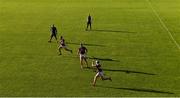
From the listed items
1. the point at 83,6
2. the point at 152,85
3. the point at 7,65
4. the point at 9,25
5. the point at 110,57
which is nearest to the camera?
the point at 152,85

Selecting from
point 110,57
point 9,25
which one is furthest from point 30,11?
point 110,57

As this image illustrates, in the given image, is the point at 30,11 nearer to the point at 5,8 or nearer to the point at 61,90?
the point at 5,8

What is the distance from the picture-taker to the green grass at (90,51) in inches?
1166

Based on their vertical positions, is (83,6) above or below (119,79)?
above

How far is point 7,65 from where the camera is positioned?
34.7 meters

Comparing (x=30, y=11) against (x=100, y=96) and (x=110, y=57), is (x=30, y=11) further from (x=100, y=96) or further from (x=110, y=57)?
(x=100, y=96)

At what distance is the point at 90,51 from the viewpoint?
39.4m

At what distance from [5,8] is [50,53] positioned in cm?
2993

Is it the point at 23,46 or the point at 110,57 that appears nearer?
the point at 110,57

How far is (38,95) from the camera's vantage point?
28.0 m

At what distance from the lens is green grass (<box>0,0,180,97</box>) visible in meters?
29.6

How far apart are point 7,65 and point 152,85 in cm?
1106

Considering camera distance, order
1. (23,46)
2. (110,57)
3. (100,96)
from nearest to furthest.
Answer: (100,96) < (110,57) < (23,46)

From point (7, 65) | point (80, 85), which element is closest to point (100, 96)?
point (80, 85)
